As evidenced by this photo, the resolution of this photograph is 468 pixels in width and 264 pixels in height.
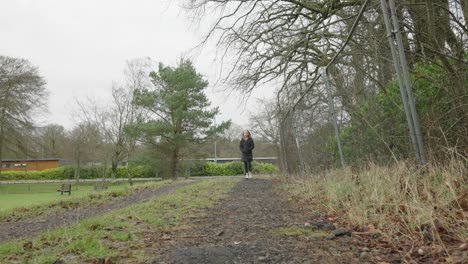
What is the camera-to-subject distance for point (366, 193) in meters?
3.99

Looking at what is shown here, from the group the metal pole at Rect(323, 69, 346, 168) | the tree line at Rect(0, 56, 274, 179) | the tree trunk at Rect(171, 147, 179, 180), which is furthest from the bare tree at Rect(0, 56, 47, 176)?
the metal pole at Rect(323, 69, 346, 168)

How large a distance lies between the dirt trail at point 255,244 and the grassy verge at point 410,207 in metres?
0.33

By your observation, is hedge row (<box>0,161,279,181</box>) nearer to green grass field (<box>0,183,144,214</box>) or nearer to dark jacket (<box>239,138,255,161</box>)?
green grass field (<box>0,183,144,214</box>)

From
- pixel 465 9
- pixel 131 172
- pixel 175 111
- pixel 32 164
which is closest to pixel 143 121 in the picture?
pixel 175 111

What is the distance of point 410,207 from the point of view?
111 inches

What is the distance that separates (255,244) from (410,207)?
4.05ft

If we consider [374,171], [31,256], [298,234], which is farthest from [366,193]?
[31,256]

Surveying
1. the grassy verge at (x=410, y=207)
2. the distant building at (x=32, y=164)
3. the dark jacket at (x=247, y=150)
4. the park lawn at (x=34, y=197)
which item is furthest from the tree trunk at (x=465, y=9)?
the distant building at (x=32, y=164)

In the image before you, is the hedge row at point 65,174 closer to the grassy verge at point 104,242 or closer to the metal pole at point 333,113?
the metal pole at point 333,113

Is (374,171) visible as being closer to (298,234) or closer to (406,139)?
(406,139)

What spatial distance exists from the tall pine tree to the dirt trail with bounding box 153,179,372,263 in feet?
77.9

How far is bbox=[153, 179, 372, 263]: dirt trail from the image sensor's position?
100 inches

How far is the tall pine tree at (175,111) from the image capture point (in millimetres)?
27922

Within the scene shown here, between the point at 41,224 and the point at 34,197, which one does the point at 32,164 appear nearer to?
the point at 34,197
